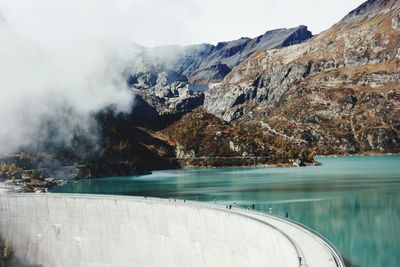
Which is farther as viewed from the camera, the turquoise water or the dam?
the turquoise water

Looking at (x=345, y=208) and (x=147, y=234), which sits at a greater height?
(x=147, y=234)

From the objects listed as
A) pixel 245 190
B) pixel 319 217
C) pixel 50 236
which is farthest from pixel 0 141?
pixel 319 217

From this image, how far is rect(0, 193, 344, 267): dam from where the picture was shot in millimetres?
42531

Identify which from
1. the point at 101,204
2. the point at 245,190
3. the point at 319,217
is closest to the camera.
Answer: the point at 101,204

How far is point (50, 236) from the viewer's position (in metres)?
73.4

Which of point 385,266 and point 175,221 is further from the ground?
point 175,221

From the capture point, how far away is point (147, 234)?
6300 centimetres

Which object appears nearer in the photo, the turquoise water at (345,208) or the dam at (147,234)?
the dam at (147,234)

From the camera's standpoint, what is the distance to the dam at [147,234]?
4253cm

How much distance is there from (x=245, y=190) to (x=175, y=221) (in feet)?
244

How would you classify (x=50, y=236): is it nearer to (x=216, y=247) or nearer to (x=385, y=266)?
(x=216, y=247)

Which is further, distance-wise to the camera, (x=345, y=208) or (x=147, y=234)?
(x=345, y=208)

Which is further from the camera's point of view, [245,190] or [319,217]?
[245,190]

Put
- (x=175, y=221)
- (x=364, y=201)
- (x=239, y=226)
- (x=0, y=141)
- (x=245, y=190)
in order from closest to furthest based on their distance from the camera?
1. (x=239, y=226)
2. (x=175, y=221)
3. (x=364, y=201)
4. (x=245, y=190)
5. (x=0, y=141)
